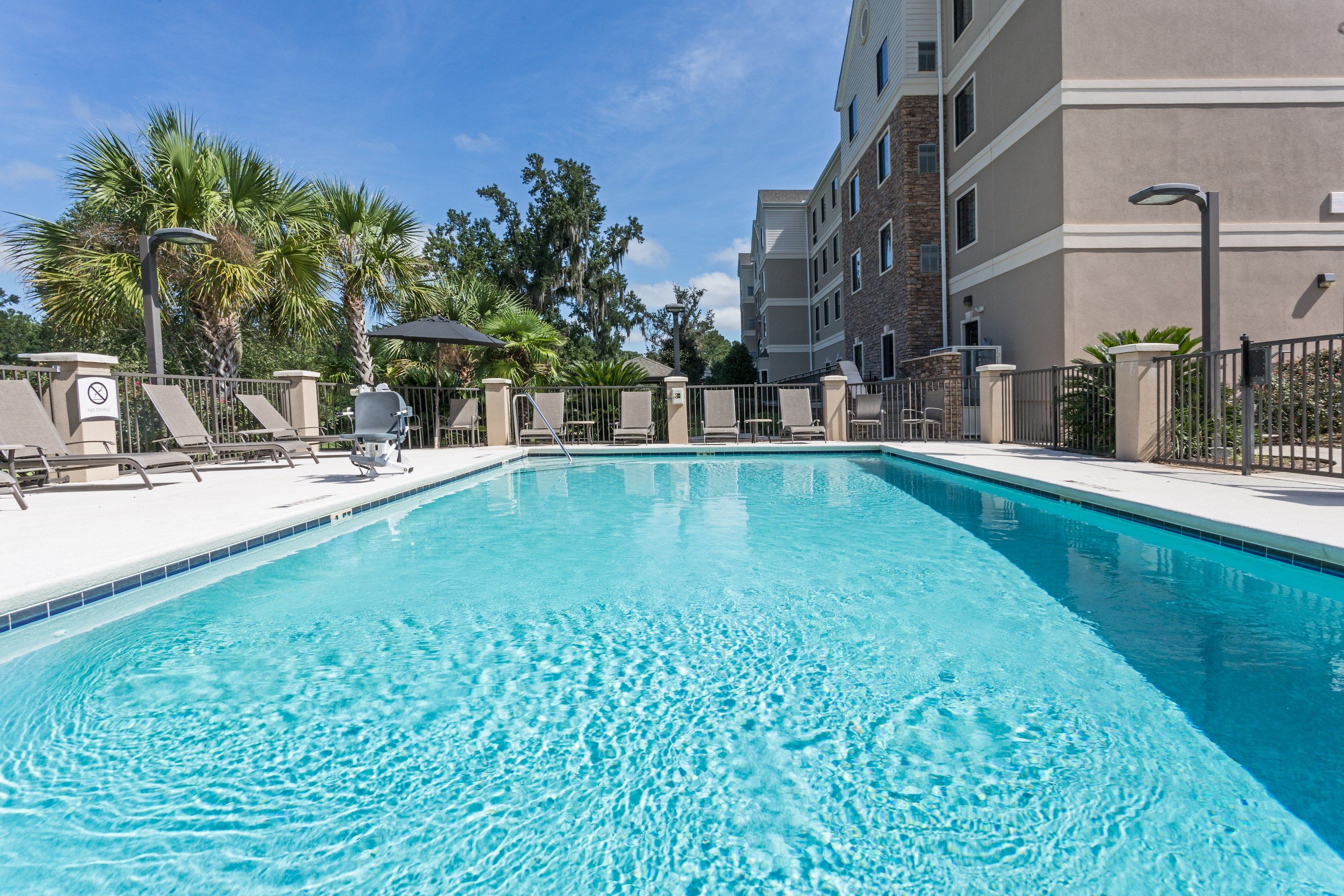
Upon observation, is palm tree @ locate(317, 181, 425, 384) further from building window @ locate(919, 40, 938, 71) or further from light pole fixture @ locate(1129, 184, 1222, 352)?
building window @ locate(919, 40, 938, 71)

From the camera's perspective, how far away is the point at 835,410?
1412cm

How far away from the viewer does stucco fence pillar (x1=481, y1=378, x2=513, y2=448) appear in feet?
46.6

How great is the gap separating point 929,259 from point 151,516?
1664cm

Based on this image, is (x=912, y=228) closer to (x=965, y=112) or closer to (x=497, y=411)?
(x=965, y=112)

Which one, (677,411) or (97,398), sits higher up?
(97,398)

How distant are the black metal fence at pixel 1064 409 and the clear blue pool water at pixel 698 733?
5340 millimetres

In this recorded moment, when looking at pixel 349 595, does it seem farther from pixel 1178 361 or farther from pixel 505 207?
pixel 505 207

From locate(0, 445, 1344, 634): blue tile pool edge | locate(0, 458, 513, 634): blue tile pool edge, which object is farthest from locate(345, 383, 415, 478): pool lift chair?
locate(0, 458, 513, 634): blue tile pool edge

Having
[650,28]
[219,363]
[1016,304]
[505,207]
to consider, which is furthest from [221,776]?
[505,207]

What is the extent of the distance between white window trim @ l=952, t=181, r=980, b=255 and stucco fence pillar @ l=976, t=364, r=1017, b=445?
468 cm

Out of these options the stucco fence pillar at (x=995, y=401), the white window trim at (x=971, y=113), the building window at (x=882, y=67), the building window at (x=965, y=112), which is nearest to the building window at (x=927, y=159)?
the white window trim at (x=971, y=113)

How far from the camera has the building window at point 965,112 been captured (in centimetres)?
1545

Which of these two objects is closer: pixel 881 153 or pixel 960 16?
pixel 960 16

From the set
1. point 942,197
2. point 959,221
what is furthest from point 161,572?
point 942,197
